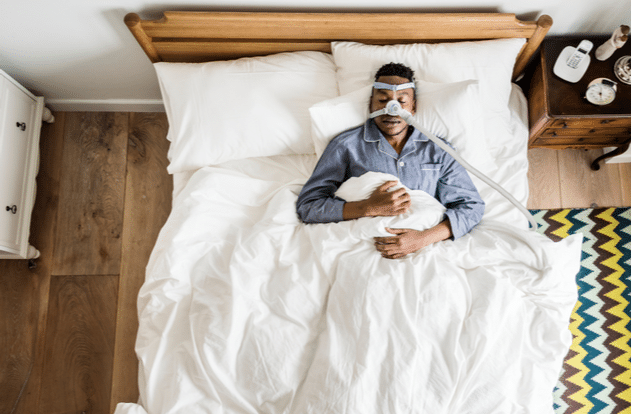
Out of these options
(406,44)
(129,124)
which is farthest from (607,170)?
(129,124)

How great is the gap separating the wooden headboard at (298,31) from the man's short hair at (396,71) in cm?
15

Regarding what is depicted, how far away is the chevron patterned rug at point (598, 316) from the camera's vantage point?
5.25 ft

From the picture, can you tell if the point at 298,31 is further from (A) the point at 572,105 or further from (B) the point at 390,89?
(A) the point at 572,105

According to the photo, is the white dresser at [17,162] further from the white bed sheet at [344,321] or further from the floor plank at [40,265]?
the white bed sheet at [344,321]

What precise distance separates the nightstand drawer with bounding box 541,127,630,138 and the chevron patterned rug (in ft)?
1.16

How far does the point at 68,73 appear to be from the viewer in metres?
1.67

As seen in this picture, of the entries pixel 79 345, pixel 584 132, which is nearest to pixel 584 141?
pixel 584 132

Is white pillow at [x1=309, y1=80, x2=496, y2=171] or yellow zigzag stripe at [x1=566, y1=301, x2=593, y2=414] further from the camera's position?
yellow zigzag stripe at [x1=566, y1=301, x2=593, y2=414]

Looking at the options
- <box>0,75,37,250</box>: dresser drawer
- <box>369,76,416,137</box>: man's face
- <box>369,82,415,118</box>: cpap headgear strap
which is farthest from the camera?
<box>0,75,37,250</box>: dresser drawer

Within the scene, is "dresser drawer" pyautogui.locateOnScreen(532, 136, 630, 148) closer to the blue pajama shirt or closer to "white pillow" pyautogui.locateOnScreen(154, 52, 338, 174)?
the blue pajama shirt

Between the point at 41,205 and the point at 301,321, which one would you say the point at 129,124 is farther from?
the point at 301,321

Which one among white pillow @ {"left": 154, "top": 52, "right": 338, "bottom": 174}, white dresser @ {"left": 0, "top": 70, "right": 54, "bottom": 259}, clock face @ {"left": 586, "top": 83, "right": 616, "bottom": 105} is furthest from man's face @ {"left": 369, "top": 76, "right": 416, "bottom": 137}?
white dresser @ {"left": 0, "top": 70, "right": 54, "bottom": 259}

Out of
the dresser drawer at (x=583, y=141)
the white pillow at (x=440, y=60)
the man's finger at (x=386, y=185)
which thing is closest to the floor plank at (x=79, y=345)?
the man's finger at (x=386, y=185)

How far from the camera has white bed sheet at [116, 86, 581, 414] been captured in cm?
109
